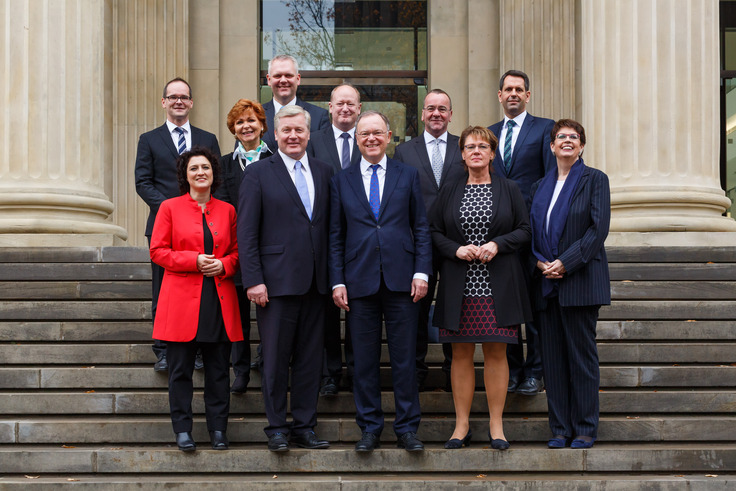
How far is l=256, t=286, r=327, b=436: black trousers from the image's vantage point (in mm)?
6371

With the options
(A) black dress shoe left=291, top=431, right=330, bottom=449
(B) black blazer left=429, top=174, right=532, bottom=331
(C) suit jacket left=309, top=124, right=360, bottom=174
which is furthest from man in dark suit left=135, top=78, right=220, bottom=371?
(B) black blazer left=429, top=174, right=532, bottom=331

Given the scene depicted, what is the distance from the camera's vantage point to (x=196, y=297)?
21.1 ft

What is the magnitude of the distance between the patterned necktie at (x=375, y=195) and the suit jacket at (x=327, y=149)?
752 millimetres

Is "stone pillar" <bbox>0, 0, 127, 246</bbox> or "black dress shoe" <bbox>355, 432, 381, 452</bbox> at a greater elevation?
"stone pillar" <bbox>0, 0, 127, 246</bbox>

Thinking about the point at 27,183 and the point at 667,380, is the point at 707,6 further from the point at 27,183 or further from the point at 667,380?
the point at 27,183

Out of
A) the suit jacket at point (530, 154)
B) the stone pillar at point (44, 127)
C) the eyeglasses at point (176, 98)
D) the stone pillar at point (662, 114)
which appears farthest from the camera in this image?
the stone pillar at point (662, 114)

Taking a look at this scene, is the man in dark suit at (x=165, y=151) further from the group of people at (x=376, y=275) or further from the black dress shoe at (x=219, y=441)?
the black dress shoe at (x=219, y=441)

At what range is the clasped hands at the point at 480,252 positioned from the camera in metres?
6.38

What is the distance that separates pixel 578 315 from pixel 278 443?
214 centimetres

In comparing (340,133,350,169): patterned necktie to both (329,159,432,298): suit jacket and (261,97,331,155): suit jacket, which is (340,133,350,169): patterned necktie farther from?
(329,159,432,298): suit jacket

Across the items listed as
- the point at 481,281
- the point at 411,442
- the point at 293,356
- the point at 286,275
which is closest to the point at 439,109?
the point at 481,281

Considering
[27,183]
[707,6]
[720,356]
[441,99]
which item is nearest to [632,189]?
[707,6]

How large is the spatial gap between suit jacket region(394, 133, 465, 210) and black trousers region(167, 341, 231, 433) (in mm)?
1890

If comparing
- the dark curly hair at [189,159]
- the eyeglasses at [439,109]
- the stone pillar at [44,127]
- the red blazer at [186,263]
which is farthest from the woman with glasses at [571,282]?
the stone pillar at [44,127]
